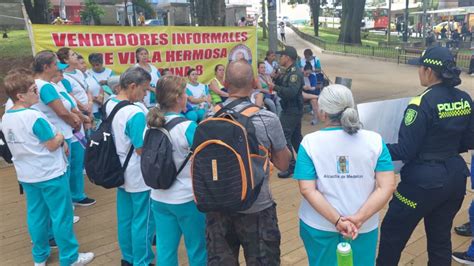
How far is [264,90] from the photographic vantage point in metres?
8.30

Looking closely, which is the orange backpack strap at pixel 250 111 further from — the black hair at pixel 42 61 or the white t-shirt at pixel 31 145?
the black hair at pixel 42 61

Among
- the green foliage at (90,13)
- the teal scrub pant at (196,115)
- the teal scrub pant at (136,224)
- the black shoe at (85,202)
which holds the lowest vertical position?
the black shoe at (85,202)

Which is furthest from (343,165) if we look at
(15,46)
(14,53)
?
(15,46)

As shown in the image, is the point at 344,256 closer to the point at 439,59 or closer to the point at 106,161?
the point at 439,59

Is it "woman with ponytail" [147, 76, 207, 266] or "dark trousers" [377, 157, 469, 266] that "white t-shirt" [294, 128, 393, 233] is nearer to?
"dark trousers" [377, 157, 469, 266]

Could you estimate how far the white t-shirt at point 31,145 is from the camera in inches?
133

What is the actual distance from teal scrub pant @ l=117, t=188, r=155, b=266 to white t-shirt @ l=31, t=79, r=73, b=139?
4.10 ft

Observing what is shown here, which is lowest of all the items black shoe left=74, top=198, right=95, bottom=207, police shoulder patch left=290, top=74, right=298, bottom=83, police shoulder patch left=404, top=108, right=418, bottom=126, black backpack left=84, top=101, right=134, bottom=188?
black shoe left=74, top=198, right=95, bottom=207

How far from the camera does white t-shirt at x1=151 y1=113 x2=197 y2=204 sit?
289cm

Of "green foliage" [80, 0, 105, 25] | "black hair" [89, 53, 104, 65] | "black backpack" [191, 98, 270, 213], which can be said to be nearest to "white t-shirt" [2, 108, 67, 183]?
"black backpack" [191, 98, 270, 213]

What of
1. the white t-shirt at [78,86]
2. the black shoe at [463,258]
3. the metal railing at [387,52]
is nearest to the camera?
the black shoe at [463,258]

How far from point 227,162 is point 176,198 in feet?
2.30

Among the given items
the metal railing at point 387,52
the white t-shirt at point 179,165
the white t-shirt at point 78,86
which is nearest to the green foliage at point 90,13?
the metal railing at point 387,52

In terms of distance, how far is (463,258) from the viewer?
378cm
